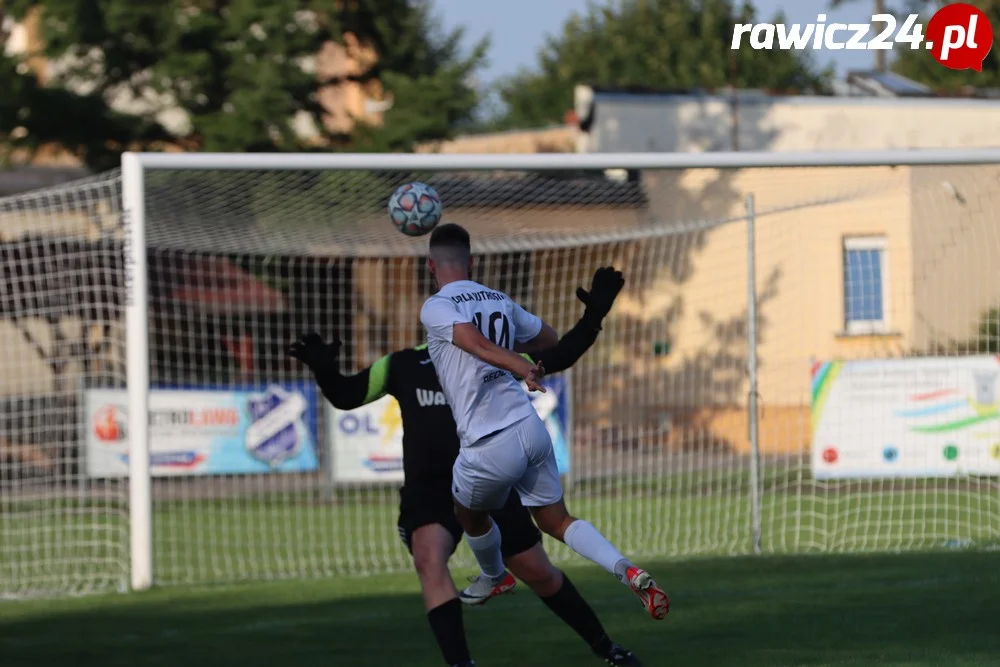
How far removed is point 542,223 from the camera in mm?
16578

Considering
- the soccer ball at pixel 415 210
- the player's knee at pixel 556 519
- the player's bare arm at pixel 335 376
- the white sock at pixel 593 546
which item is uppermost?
the soccer ball at pixel 415 210

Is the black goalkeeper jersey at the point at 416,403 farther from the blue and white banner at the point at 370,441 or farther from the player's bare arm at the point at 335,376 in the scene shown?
the blue and white banner at the point at 370,441

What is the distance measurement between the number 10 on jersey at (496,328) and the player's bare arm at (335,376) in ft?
2.66

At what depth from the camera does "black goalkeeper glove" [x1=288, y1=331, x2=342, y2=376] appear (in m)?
6.66

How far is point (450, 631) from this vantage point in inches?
248

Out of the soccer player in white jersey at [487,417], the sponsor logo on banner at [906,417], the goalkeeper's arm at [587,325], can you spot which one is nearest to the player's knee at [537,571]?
the soccer player in white jersey at [487,417]

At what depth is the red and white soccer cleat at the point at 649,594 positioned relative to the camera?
579cm

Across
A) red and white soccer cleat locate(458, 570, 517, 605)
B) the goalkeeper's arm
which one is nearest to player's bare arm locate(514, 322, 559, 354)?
the goalkeeper's arm

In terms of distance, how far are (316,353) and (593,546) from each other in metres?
1.56

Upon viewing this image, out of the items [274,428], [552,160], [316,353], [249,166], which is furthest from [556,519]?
[274,428]

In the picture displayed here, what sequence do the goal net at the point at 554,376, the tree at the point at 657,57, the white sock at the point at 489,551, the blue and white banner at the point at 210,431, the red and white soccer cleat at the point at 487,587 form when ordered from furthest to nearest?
the tree at the point at 657,57
the blue and white banner at the point at 210,431
the goal net at the point at 554,376
the red and white soccer cleat at the point at 487,587
the white sock at the point at 489,551

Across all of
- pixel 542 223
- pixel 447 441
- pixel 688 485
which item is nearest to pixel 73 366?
pixel 542 223

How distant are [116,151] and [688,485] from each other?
1385 centimetres

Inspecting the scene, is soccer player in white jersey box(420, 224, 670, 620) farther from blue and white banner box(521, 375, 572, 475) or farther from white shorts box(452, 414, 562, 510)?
blue and white banner box(521, 375, 572, 475)
